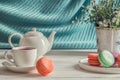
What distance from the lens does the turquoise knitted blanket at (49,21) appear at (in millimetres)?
1529

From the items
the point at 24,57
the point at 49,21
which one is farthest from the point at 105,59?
the point at 49,21

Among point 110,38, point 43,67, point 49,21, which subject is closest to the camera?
point 43,67

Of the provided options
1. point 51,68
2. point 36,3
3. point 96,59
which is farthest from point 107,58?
point 36,3

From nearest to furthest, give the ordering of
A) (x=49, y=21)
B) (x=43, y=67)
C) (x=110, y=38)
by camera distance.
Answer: (x=43, y=67)
(x=110, y=38)
(x=49, y=21)

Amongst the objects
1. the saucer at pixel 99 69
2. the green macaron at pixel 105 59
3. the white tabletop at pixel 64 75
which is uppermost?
the green macaron at pixel 105 59

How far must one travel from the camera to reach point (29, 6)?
155 cm

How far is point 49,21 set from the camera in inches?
60.4

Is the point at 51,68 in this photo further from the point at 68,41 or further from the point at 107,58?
Answer: the point at 68,41

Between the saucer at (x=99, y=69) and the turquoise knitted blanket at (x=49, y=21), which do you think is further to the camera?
the turquoise knitted blanket at (x=49, y=21)

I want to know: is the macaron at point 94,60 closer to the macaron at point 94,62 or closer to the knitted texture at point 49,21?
the macaron at point 94,62

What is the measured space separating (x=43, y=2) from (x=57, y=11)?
0.26ft

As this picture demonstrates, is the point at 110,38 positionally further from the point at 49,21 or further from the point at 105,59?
the point at 49,21

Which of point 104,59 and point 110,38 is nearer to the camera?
point 104,59

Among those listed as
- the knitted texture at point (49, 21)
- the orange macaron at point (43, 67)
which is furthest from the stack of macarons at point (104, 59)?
the knitted texture at point (49, 21)
